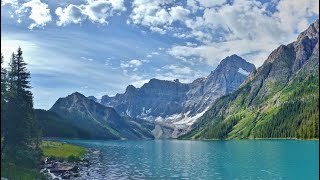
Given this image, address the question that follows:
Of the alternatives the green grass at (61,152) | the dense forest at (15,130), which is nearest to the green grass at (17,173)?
the dense forest at (15,130)

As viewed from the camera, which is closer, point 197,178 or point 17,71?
point 17,71

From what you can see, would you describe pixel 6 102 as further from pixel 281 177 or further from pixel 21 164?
pixel 281 177

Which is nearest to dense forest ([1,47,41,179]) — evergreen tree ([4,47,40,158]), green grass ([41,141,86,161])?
evergreen tree ([4,47,40,158])

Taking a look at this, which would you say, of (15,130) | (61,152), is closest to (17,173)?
(15,130)


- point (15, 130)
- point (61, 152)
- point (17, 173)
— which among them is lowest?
point (61, 152)

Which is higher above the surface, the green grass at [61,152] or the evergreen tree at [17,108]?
the evergreen tree at [17,108]

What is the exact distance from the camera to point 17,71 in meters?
74.9

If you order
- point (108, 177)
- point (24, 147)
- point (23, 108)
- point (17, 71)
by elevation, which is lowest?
point (108, 177)

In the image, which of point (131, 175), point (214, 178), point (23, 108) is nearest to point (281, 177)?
point (214, 178)

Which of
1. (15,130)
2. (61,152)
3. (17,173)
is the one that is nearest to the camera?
(17,173)

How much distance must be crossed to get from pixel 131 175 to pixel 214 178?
1806cm

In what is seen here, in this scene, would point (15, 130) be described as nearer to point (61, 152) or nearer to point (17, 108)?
point (17, 108)

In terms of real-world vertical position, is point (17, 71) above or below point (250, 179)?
above

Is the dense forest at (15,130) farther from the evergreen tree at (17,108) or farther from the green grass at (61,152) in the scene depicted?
the green grass at (61,152)
